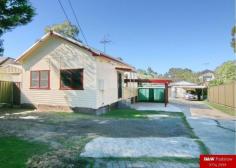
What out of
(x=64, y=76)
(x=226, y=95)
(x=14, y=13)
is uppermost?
(x=14, y=13)

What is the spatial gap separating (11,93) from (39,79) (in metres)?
2.63

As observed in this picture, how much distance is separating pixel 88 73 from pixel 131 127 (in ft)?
17.4

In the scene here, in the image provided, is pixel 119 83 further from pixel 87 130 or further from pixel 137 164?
pixel 137 164

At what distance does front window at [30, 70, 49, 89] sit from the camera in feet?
50.7

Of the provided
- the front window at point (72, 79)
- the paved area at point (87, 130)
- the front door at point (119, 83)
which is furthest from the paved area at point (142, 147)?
the front door at point (119, 83)

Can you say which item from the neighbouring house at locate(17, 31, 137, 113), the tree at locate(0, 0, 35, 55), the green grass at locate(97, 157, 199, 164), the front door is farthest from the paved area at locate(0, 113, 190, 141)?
the front door

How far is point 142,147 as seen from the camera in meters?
6.77

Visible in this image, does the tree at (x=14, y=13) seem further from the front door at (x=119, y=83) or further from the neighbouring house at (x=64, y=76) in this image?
the front door at (x=119, y=83)

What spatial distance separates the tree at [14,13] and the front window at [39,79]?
4.49 meters

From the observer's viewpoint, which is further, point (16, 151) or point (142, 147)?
point (142, 147)

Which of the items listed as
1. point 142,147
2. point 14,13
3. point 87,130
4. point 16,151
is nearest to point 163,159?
point 142,147

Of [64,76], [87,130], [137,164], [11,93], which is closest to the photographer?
[137,164]

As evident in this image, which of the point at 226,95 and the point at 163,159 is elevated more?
the point at 226,95

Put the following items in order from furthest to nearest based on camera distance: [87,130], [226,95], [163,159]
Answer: [226,95]
[87,130]
[163,159]
